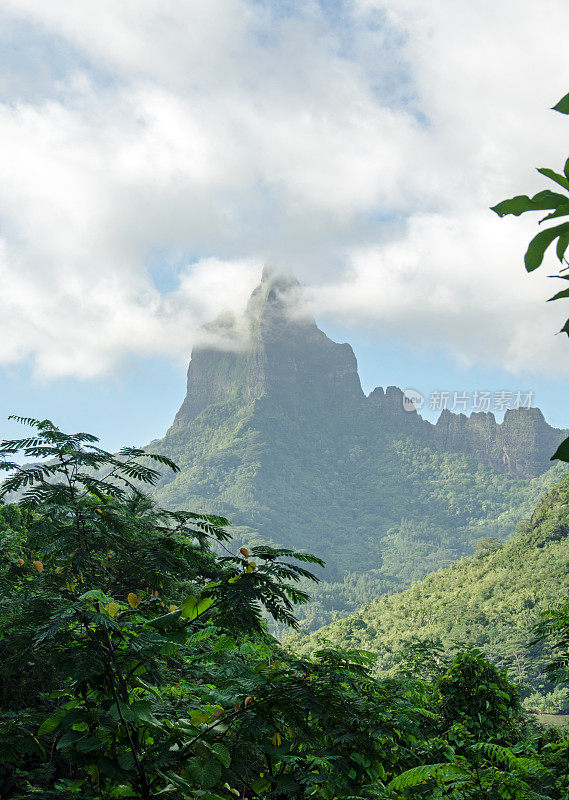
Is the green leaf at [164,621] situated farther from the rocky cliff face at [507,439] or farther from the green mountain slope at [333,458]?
the rocky cliff face at [507,439]

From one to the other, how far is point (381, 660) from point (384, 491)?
126 meters

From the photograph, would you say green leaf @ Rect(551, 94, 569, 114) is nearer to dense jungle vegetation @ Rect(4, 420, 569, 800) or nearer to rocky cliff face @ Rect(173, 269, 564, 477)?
dense jungle vegetation @ Rect(4, 420, 569, 800)

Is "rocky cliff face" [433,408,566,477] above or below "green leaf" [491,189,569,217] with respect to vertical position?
above

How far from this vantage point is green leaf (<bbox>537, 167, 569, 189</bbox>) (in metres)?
Answer: 0.76

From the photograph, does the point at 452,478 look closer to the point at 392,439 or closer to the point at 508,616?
the point at 392,439

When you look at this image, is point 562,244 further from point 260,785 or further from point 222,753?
point 260,785

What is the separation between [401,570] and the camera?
427ft

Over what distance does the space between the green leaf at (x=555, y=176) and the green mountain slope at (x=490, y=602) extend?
39823 mm

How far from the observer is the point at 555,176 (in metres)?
0.78

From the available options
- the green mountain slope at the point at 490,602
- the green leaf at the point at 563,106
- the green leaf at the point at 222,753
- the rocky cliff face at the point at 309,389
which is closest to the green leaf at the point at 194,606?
the green leaf at the point at 222,753

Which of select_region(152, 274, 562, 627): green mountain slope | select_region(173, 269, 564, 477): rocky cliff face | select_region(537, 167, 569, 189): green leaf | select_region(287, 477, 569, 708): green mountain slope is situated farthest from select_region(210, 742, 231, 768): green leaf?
select_region(173, 269, 564, 477): rocky cliff face

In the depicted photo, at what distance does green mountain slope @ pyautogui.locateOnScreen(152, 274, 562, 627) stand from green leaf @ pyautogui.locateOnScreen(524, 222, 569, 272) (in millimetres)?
128063

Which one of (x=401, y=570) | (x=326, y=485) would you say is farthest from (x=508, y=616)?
(x=326, y=485)

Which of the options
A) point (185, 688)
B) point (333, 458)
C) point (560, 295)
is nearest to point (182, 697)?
point (185, 688)
